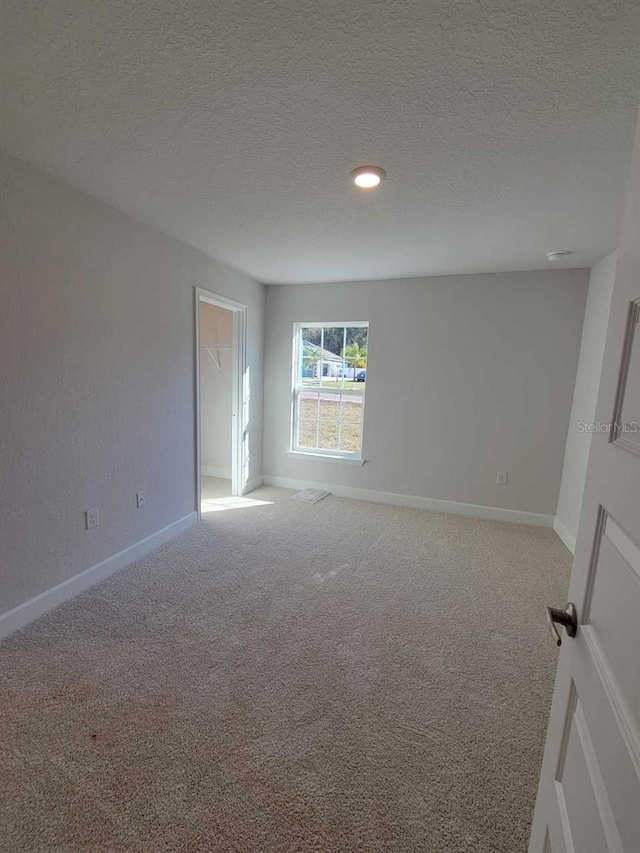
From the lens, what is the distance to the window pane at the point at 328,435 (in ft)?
14.5

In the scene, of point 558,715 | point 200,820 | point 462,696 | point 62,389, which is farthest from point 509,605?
point 62,389

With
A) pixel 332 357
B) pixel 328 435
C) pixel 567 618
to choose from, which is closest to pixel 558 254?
pixel 332 357

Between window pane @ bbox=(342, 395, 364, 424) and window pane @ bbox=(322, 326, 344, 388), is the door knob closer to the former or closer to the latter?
window pane @ bbox=(342, 395, 364, 424)

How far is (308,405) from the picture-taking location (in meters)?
4.50

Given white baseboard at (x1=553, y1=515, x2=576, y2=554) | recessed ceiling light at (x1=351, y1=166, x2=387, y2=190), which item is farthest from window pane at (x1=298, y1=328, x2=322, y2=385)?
white baseboard at (x1=553, y1=515, x2=576, y2=554)

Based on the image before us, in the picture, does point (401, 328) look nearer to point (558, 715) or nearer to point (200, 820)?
point (558, 715)

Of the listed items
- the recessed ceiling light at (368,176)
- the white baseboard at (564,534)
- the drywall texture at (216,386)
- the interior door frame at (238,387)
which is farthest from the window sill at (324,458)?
the recessed ceiling light at (368,176)

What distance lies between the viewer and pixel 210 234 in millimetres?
2771

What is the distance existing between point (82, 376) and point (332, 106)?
1.94 meters

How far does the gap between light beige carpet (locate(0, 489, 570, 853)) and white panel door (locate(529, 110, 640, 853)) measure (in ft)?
1.91

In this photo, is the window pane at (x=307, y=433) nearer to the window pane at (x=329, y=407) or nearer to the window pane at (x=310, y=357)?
the window pane at (x=329, y=407)

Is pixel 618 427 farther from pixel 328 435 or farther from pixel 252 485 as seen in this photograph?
pixel 252 485

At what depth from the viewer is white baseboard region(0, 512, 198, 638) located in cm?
200

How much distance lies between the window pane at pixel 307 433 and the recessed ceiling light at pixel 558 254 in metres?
2.73
